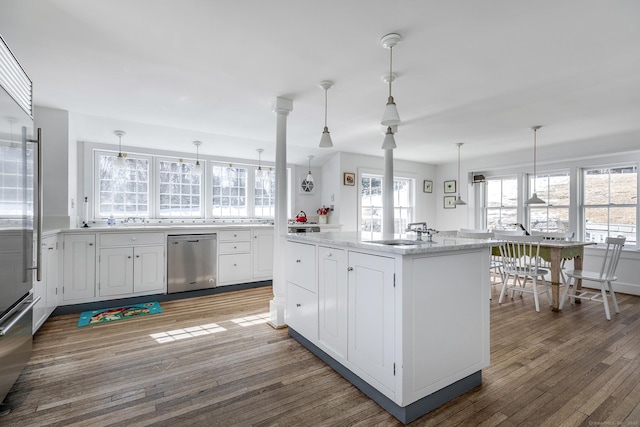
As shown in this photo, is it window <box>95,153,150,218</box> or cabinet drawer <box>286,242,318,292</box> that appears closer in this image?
A: cabinet drawer <box>286,242,318,292</box>

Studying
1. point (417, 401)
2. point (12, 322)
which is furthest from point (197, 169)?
point (417, 401)

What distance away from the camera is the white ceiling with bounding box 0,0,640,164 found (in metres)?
1.82

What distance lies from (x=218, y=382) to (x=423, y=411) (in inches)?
51.5

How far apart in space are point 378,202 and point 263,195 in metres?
2.30

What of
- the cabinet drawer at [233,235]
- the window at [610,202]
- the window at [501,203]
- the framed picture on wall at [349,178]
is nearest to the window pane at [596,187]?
the window at [610,202]

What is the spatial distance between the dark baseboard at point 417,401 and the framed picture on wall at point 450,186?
5.25 m

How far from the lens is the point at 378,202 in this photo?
6363 mm

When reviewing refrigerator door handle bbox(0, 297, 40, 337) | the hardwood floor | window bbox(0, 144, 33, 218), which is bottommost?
the hardwood floor

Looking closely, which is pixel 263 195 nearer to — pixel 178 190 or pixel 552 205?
pixel 178 190

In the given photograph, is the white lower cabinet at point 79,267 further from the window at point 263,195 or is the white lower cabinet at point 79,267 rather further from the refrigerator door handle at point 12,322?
the window at point 263,195

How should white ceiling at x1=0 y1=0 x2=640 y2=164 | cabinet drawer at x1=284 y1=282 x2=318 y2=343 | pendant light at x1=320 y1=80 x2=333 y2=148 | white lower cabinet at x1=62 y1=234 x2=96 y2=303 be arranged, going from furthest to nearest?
1. white lower cabinet at x1=62 y1=234 x2=96 y2=303
2. pendant light at x1=320 y1=80 x2=333 y2=148
3. cabinet drawer at x1=284 y1=282 x2=318 y2=343
4. white ceiling at x1=0 y1=0 x2=640 y2=164

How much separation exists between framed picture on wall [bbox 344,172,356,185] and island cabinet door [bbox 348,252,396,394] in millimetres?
3822

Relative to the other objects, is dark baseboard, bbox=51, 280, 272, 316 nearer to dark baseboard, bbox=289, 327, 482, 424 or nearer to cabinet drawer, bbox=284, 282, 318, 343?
cabinet drawer, bbox=284, 282, 318, 343

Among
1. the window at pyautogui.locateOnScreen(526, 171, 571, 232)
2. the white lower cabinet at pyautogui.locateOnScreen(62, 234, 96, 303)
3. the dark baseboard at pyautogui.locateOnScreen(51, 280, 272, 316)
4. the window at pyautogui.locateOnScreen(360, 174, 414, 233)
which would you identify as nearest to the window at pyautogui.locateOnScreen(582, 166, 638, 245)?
the window at pyautogui.locateOnScreen(526, 171, 571, 232)
